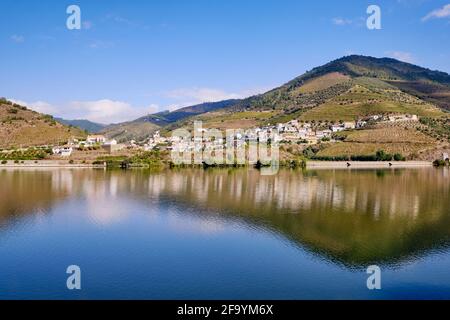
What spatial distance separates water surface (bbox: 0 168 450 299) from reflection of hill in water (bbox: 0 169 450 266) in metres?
0.10

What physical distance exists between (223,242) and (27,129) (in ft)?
203

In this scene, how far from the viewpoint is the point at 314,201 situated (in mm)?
31516

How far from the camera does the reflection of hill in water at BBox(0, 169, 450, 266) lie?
20.4 meters

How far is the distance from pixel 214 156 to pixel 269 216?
3810 centimetres

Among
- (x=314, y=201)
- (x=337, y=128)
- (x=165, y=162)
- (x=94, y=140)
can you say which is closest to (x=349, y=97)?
(x=337, y=128)

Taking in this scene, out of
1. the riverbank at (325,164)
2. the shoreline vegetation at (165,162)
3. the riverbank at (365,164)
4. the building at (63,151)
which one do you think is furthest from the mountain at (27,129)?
the riverbank at (365,164)

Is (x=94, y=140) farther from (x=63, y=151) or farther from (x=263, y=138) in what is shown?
(x=263, y=138)

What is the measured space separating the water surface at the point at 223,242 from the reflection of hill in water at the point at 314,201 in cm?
10

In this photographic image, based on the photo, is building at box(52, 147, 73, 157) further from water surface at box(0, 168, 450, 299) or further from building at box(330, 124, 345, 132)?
building at box(330, 124, 345, 132)

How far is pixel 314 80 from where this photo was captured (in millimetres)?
140250

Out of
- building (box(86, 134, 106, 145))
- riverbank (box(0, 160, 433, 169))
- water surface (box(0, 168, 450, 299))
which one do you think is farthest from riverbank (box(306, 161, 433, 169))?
building (box(86, 134, 106, 145))

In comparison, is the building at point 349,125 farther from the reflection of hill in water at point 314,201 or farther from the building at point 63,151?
the building at point 63,151
